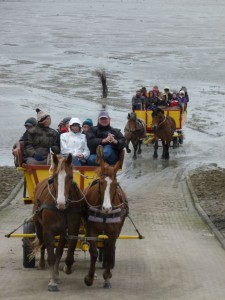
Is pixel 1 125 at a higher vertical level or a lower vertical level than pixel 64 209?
lower

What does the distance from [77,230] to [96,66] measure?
51701 mm

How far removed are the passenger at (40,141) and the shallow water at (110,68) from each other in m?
13.5

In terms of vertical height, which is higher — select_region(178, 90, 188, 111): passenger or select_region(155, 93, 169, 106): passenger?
select_region(155, 93, 169, 106): passenger

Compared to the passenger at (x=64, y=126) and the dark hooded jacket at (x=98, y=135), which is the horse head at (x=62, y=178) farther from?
the passenger at (x=64, y=126)

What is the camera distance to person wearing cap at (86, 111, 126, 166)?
14.8 m

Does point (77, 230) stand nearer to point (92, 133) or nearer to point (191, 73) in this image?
point (92, 133)

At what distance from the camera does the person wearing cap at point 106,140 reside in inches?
581

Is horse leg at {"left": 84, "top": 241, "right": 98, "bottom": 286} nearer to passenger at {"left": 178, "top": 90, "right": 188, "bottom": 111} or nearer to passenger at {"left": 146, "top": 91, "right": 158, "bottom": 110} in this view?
passenger at {"left": 146, "top": 91, "right": 158, "bottom": 110}

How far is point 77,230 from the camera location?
1309 cm

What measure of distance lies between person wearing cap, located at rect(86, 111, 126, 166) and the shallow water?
46.4 feet

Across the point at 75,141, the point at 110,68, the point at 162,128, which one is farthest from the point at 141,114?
the point at 110,68

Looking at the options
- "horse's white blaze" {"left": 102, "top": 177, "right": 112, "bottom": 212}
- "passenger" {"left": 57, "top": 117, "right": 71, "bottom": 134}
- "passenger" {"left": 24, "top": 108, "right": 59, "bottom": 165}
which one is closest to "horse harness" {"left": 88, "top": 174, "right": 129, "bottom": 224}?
"horse's white blaze" {"left": 102, "top": 177, "right": 112, "bottom": 212}

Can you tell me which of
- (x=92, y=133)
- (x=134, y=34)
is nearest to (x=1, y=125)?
(x=92, y=133)

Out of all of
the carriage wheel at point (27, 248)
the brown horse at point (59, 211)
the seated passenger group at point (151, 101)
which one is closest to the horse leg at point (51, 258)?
the brown horse at point (59, 211)
